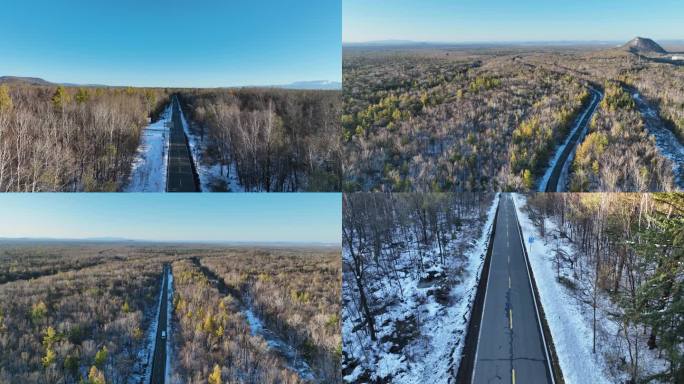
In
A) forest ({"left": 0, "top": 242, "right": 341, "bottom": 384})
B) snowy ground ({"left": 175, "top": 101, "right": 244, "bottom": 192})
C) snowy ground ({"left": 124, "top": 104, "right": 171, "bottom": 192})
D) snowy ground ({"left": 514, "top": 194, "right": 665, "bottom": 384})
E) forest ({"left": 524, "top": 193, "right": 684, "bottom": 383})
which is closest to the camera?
snowy ground ({"left": 124, "top": 104, "right": 171, "bottom": 192})

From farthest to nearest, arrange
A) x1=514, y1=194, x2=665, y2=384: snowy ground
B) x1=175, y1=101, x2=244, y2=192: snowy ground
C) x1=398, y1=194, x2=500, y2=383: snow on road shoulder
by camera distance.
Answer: x1=398, y1=194, x2=500, y2=383: snow on road shoulder → x1=514, y1=194, x2=665, y2=384: snowy ground → x1=175, y1=101, x2=244, y2=192: snowy ground

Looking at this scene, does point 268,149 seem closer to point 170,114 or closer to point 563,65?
point 170,114

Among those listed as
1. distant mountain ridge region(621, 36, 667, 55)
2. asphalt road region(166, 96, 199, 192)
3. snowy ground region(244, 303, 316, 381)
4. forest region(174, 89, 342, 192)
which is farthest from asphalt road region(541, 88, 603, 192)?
asphalt road region(166, 96, 199, 192)

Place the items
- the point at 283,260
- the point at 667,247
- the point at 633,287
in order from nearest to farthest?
1. the point at 283,260
2. the point at 667,247
3. the point at 633,287

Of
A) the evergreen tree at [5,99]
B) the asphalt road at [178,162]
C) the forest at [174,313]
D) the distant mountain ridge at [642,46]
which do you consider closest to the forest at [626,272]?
the distant mountain ridge at [642,46]

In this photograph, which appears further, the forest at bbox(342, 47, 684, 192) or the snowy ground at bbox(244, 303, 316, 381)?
the forest at bbox(342, 47, 684, 192)

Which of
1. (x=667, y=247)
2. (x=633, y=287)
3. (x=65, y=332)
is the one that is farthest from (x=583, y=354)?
(x=65, y=332)

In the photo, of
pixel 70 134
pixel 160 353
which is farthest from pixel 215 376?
pixel 70 134

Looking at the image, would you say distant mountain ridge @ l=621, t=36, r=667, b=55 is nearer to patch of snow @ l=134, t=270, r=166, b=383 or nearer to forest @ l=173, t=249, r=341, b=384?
forest @ l=173, t=249, r=341, b=384
